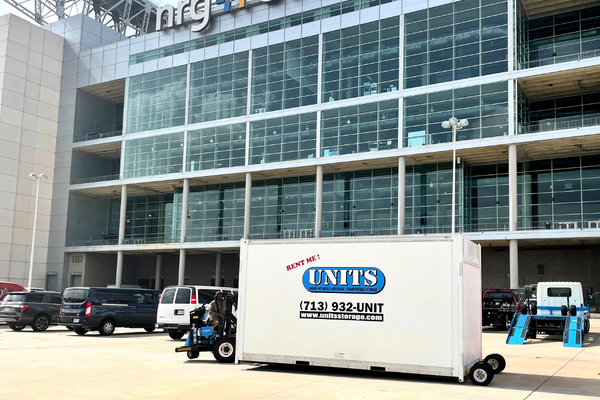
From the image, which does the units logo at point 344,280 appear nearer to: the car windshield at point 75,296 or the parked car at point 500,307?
the car windshield at point 75,296

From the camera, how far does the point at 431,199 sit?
46000mm

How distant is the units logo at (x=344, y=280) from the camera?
12.5 meters

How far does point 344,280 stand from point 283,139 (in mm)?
38597

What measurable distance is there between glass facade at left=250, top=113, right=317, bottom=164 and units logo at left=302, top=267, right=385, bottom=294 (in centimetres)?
3641

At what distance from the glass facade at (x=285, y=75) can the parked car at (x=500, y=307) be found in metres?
26.0

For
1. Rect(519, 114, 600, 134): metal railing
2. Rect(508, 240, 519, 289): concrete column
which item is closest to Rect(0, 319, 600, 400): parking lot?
Rect(508, 240, 519, 289): concrete column

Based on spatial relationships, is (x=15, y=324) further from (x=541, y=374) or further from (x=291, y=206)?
(x=291, y=206)

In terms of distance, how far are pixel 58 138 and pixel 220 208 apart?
21260mm

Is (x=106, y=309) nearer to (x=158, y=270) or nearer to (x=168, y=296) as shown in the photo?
(x=168, y=296)

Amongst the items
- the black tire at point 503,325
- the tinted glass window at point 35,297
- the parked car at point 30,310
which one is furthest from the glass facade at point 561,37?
the tinted glass window at point 35,297

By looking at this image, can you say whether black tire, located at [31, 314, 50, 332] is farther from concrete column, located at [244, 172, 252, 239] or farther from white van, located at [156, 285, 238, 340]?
concrete column, located at [244, 172, 252, 239]

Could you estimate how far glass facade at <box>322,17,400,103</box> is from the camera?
1827 inches

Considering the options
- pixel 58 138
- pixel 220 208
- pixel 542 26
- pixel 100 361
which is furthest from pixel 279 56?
pixel 100 361

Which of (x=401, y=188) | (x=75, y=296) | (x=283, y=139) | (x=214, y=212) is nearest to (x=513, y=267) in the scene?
(x=401, y=188)
